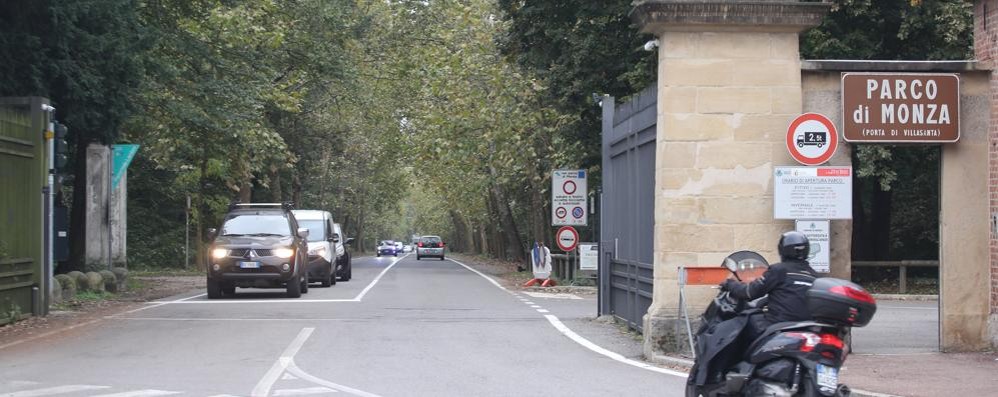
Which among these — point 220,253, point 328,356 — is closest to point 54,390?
point 328,356

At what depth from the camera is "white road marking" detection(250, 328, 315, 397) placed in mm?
10641

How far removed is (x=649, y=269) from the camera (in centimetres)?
1535

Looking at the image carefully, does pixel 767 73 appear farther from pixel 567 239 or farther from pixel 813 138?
pixel 567 239

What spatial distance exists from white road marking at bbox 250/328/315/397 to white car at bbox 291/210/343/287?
45.2 ft

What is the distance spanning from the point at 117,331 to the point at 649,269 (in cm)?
742

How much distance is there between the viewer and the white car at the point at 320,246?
1192 inches

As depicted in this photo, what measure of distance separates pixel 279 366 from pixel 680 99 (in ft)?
17.5

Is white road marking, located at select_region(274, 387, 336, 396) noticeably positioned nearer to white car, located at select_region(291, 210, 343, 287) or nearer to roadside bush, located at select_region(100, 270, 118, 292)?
roadside bush, located at select_region(100, 270, 118, 292)

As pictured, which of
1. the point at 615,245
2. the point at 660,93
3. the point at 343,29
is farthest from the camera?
the point at 343,29

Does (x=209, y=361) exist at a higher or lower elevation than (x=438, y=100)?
lower

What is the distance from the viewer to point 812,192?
527 inches

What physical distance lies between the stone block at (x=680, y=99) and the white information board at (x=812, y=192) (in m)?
1.21

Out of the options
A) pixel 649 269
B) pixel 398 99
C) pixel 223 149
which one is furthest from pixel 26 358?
pixel 398 99

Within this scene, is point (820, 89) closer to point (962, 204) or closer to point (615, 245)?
point (962, 204)
